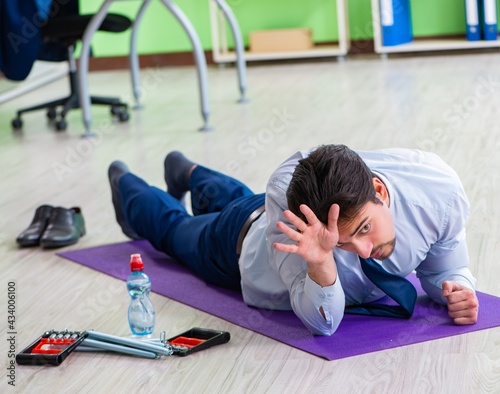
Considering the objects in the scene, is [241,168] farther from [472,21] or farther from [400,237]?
[472,21]

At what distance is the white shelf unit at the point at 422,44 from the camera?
5.74m

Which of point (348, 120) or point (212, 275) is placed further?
point (348, 120)

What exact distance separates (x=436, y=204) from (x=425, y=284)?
24cm

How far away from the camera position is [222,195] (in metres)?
2.33

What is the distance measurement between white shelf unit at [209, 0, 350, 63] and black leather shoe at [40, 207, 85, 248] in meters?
3.40

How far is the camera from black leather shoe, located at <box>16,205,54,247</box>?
2.66m

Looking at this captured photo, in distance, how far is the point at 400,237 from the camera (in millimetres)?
1765

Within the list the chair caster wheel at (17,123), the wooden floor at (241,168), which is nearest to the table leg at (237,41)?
the wooden floor at (241,168)

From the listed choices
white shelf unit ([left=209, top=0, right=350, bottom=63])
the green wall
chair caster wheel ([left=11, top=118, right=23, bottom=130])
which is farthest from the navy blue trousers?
the green wall

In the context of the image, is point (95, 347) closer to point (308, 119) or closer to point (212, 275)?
point (212, 275)

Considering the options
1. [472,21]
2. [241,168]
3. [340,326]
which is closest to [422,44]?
[472,21]

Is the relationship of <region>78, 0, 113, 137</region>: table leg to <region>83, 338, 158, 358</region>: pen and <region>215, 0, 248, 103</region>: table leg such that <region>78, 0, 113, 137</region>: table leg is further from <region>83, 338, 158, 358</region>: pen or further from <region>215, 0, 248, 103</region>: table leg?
<region>83, 338, 158, 358</region>: pen

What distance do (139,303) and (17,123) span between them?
285 centimetres

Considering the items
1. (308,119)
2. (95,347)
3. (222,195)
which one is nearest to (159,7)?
(308,119)
